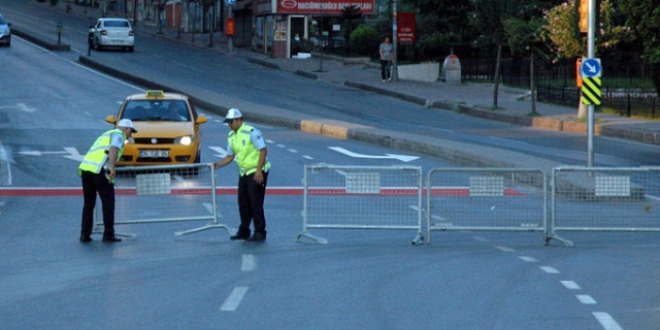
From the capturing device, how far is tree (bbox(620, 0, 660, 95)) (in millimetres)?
31156

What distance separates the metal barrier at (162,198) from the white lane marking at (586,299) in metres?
6.14

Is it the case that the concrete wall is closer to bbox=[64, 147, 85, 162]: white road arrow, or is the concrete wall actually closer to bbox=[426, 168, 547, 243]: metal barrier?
bbox=[64, 147, 85, 162]: white road arrow

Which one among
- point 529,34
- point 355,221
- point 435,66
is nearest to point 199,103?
point 529,34

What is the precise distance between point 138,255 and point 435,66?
43.9 metres

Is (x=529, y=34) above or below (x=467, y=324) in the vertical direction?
above

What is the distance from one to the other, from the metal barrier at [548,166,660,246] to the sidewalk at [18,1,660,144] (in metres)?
16.6

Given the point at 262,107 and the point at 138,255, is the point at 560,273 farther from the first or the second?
the point at 262,107

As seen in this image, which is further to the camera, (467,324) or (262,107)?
(262,107)

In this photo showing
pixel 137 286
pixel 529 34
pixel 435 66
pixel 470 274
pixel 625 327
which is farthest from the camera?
pixel 435 66

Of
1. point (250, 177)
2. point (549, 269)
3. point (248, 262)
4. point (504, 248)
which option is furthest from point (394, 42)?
point (549, 269)

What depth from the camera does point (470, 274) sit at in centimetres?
1345

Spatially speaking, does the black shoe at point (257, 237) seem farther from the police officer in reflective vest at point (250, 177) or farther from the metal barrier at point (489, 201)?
the metal barrier at point (489, 201)

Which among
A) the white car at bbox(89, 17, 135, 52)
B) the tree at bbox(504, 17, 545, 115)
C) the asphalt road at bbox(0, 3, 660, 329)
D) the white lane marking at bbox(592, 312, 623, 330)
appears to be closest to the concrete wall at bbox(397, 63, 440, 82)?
the tree at bbox(504, 17, 545, 115)

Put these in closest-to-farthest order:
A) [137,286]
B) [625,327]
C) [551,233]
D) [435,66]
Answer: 1. [625,327]
2. [137,286]
3. [551,233]
4. [435,66]
